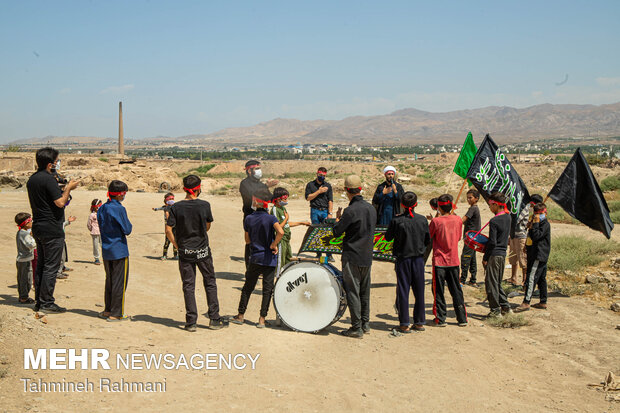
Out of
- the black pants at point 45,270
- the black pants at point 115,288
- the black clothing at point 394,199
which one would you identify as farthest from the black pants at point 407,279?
the black pants at point 45,270

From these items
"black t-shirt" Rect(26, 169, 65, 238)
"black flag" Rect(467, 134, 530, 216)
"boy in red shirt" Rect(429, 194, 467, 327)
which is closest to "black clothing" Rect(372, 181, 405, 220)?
"black flag" Rect(467, 134, 530, 216)

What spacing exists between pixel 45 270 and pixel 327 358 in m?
3.89

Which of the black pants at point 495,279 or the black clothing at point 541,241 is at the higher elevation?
the black clothing at point 541,241

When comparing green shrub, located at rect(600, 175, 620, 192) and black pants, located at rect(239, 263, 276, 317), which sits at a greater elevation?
green shrub, located at rect(600, 175, 620, 192)

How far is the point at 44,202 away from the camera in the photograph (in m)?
7.34

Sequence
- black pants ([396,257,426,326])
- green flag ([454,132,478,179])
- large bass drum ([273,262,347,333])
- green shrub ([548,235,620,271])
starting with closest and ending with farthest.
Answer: large bass drum ([273,262,347,333]) < black pants ([396,257,426,326]) < green flag ([454,132,478,179]) < green shrub ([548,235,620,271])

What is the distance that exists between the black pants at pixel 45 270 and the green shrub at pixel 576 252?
34.1ft

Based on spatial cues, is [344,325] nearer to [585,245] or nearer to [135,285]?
[135,285]

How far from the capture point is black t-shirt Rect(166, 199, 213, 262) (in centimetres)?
723

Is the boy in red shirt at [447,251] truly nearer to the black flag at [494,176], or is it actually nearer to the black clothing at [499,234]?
the black clothing at [499,234]

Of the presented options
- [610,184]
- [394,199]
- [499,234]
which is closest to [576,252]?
[394,199]

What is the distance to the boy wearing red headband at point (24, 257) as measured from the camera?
7.94 meters

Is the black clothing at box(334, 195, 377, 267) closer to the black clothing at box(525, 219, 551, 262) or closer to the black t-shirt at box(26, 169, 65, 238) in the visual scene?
the black clothing at box(525, 219, 551, 262)

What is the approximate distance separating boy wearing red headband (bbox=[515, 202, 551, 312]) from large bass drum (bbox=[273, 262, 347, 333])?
144 inches
